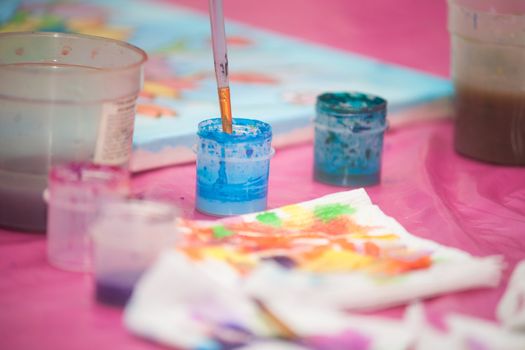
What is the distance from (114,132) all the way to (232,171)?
0.62 ft

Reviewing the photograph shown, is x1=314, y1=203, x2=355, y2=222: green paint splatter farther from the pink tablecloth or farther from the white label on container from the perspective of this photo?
the white label on container

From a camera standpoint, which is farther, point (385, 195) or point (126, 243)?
point (385, 195)

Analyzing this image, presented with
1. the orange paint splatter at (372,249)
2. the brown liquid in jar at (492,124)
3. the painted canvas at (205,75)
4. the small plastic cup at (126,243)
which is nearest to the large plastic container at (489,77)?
the brown liquid in jar at (492,124)

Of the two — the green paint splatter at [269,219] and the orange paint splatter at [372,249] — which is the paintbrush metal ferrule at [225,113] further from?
the orange paint splatter at [372,249]

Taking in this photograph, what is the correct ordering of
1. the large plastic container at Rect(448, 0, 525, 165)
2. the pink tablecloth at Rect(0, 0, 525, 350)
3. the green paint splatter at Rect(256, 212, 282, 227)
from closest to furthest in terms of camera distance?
the pink tablecloth at Rect(0, 0, 525, 350) → the green paint splatter at Rect(256, 212, 282, 227) → the large plastic container at Rect(448, 0, 525, 165)

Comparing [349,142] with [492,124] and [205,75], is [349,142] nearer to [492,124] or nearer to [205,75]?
[492,124]

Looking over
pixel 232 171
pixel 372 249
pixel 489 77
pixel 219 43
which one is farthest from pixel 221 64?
pixel 489 77

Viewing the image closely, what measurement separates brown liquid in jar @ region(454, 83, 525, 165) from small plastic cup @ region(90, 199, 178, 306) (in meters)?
0.80

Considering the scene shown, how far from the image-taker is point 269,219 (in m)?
1.23

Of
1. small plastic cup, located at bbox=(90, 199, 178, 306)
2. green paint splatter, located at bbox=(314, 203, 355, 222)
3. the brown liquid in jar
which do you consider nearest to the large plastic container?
the brown liquid in jar

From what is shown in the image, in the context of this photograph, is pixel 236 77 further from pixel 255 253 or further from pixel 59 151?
pixel 255 253

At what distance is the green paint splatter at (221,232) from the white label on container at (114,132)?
164 mm

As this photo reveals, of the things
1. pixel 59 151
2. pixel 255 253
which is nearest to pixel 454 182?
pixel 255 253

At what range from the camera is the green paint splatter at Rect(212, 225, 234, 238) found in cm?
114
